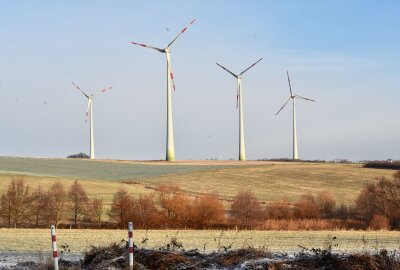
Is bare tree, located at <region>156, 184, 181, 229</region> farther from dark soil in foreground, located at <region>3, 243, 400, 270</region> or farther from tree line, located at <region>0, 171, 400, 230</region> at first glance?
dark soil in foreground, located at <region>3, 243, 400, 270</region>

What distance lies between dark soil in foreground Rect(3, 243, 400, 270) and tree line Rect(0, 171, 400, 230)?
2998 cm

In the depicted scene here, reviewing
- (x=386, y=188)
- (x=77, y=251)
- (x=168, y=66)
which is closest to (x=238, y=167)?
(x=168, y=66)

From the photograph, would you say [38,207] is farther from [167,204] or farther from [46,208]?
[167,204]

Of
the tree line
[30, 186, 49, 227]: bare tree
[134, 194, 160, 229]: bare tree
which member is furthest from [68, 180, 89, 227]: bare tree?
[134, 194, 160, 229]: bare tree

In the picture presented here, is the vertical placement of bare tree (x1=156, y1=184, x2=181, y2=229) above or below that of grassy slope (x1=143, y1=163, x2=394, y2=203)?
below

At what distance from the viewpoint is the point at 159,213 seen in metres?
51.8

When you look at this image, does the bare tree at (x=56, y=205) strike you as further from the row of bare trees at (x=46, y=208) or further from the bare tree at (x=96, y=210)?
the bare tree at (x=96, y=210)

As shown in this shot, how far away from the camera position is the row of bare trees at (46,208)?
49.8m

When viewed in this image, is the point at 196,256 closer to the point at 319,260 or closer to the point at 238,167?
the point at 319,260

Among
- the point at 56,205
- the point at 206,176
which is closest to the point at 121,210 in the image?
the point at 56,205

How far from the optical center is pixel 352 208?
5869cm

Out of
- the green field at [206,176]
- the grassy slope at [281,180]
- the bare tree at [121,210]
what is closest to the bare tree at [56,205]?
the bare tree at [121,210]

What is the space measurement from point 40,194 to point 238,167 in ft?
140

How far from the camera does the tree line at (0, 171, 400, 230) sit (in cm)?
4947
